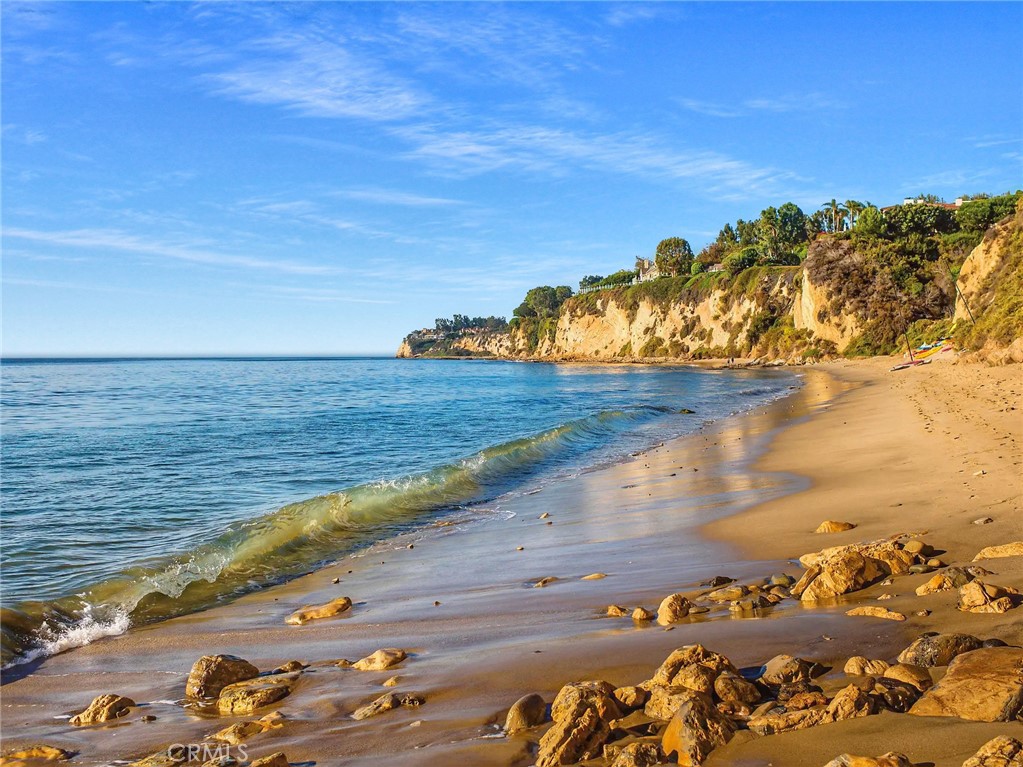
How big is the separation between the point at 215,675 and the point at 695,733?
3.62m

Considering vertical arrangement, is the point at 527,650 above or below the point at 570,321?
below

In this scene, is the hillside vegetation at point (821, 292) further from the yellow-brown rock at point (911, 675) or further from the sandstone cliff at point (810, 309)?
the yellow-brown rock at point (911, 675)

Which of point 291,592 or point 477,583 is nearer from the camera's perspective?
point 477,583

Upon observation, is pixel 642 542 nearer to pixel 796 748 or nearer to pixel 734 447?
pixel 796 748

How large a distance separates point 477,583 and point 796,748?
508 cm

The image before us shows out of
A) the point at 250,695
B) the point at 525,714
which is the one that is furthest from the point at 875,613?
the point at 250,695

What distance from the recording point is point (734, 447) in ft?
60.9

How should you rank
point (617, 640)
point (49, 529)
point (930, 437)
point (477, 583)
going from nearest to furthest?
1. point (617, 640)
2. point (477, 583)
3. point (49, 529)
4. point (930, 437)

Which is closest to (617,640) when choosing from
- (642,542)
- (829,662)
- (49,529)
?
(829,662)

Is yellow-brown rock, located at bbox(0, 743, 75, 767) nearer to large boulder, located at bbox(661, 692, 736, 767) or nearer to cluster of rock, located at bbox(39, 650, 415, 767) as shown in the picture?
cluster of rock, located at bbox(39, 650, 415, 767)

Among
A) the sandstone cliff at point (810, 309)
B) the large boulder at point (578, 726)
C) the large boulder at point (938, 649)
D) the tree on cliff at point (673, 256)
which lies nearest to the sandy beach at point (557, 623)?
the large boulder at point (578, 726)

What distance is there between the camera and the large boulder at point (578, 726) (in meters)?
3.36

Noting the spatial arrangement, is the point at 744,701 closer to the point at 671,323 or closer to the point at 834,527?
the point at 834,527

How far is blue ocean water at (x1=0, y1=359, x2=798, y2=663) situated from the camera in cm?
834
